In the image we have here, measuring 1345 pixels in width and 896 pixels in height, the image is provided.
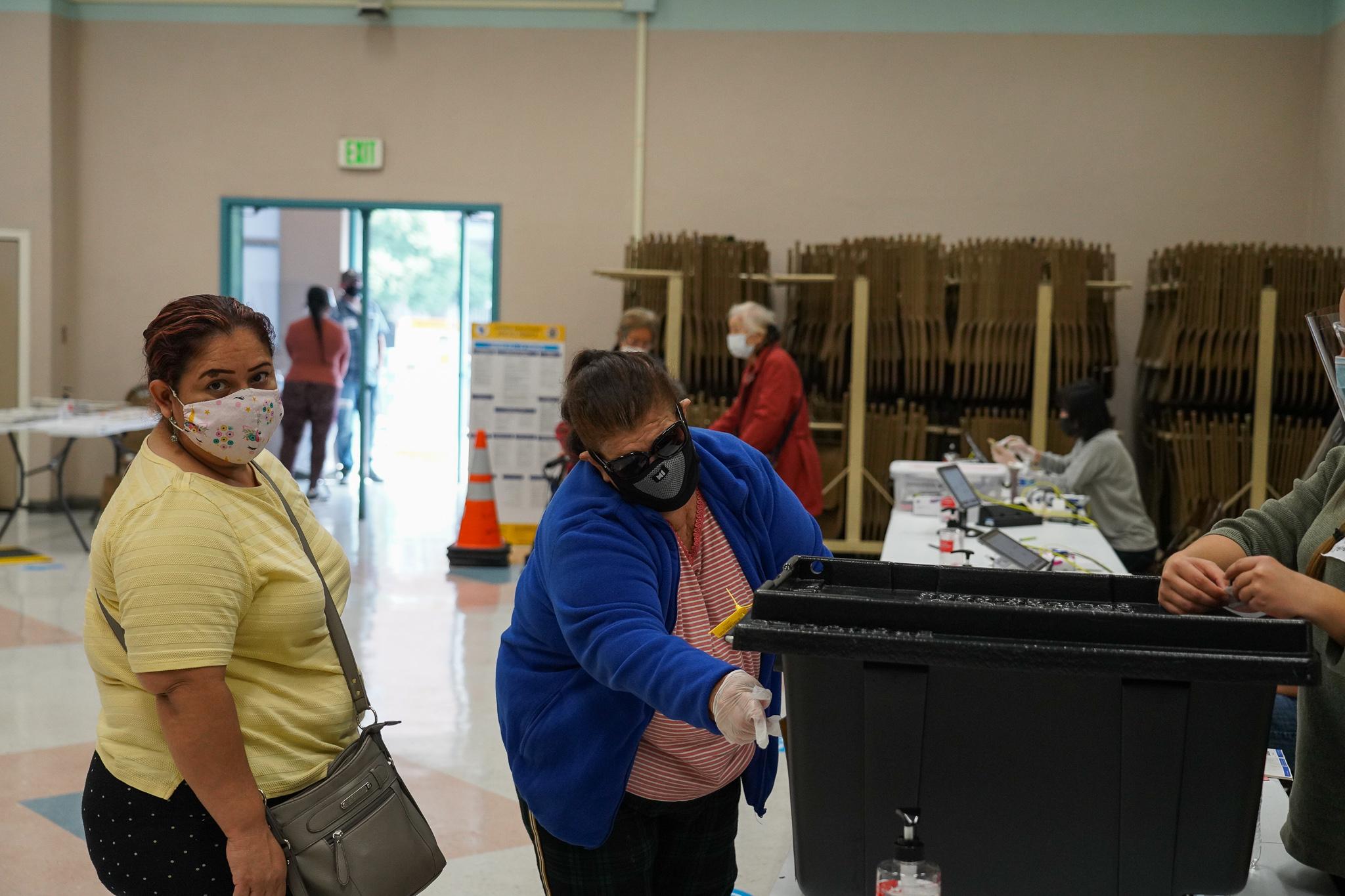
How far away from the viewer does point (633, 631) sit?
5.05 feet

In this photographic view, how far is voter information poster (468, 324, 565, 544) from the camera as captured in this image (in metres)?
7.95

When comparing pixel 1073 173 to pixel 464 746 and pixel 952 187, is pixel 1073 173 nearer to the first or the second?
pixel 952 187

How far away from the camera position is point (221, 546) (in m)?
1.69

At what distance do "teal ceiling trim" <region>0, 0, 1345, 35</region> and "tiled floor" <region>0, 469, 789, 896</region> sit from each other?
12.6ft

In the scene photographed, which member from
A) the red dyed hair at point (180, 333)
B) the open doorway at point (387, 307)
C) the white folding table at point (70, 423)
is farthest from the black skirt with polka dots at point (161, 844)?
the open doorway at point (387, 307)

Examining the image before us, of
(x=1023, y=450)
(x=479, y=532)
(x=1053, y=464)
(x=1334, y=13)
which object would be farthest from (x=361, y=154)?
(x=1334, y=13)

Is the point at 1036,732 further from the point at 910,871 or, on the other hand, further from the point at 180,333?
the point at 180,333

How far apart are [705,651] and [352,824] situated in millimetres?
578

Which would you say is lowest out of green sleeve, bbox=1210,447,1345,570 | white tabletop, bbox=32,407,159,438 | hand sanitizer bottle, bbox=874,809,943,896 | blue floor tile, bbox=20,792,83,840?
blue floor tile, bbox=20,792,83,840

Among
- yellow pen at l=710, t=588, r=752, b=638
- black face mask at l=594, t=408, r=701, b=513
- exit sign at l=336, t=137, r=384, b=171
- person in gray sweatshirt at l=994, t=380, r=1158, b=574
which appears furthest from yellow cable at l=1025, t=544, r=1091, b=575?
exit sign at l=336, t=137, r=384, b=171

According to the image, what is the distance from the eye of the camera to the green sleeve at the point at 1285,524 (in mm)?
1589

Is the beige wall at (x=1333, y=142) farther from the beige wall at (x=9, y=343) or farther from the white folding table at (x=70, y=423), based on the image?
the beige wall at (x=9, y=343)

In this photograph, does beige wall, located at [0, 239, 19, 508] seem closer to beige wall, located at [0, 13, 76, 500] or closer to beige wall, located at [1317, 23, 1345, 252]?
beige wall, located at [0, 13, 76, 500]

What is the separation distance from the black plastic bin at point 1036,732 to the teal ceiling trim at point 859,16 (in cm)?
799
